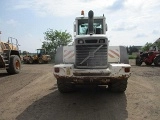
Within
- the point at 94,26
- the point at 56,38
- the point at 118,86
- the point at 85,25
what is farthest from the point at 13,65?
the point at 56,38

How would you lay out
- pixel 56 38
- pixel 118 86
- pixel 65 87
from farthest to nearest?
1. pixel 56 38
2. pixel 65 87
3. pixel 118 86

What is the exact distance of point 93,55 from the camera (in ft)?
24.2

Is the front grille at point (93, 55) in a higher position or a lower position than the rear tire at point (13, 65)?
higher

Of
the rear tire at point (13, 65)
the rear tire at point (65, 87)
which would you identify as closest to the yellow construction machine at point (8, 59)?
the rear tire at point (13, 65)

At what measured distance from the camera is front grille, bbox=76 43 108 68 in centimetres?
737

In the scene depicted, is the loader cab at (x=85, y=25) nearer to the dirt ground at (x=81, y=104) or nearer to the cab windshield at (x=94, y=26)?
the cab windshield at (x=94, y=26)

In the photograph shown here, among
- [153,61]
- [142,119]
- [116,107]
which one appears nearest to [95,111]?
[116,107]

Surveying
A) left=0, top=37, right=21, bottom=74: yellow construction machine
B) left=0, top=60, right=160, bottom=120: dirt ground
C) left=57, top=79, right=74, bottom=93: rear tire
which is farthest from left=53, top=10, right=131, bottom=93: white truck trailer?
left=0, top=37, right=21, bottom=74: yellow construction machine

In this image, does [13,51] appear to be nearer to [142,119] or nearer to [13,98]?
[13,98]

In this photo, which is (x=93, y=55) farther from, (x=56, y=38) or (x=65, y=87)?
(x=56, y=38)

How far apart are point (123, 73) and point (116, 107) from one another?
0.91 meters

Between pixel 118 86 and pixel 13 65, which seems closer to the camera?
pixel 118 86

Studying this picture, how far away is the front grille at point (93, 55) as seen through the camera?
7367mm

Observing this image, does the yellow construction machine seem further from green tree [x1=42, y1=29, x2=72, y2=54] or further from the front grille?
green tree [x1=42, y1=29, x2=72, y2=54]
